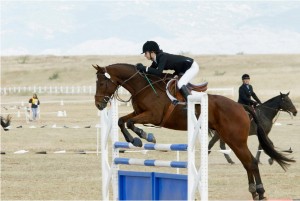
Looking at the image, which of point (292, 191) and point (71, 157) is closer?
point (292, 191)

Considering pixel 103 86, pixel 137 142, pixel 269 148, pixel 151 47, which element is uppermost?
pixel 151 47

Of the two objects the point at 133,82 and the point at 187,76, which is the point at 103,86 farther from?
the point at 187,76

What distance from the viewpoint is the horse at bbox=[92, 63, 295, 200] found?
14.1 m

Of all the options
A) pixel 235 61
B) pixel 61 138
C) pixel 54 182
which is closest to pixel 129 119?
pixel 54 182

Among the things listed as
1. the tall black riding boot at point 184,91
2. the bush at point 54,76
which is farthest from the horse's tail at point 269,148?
the bush at point 54,76

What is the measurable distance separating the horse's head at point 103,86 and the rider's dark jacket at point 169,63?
0.67 m

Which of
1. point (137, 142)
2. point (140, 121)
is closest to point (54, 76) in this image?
Result: point (140, 121)

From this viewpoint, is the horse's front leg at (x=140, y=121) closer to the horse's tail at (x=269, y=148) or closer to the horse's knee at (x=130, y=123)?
the horse's knee at (x=130, y=123)

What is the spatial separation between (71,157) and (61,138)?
755cm

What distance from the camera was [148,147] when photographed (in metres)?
12.8

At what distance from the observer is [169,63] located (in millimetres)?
14391

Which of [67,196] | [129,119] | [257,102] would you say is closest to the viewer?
[129,119]

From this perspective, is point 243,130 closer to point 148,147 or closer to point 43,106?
point 148,147

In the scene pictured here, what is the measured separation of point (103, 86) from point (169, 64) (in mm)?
1063
